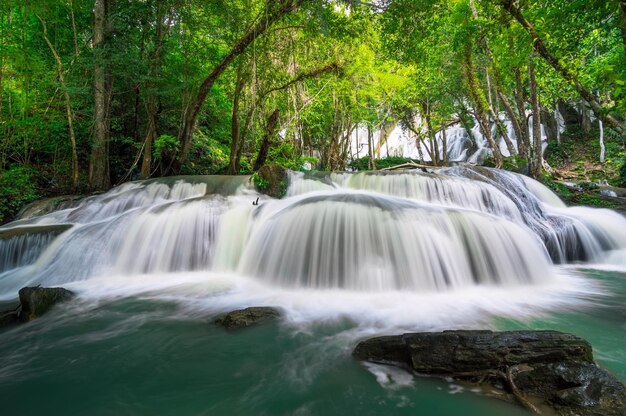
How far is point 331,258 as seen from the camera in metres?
4.90

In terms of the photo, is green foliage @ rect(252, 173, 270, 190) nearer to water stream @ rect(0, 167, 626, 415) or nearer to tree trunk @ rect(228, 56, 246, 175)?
water stream @ rect(0, 167, 626, 415)

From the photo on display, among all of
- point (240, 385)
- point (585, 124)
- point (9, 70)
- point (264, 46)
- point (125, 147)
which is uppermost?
point (585, 124)

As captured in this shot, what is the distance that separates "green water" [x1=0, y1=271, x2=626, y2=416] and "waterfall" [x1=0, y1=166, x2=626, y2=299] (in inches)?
55.6

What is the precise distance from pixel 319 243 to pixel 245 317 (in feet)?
6.69

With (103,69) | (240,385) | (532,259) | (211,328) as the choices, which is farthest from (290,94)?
(240,385)

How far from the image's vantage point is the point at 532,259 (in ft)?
17.3

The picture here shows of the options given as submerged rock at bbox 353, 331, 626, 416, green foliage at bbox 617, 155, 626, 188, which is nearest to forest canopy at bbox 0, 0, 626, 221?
submerged rock at bbox 353, 331, 626, 416

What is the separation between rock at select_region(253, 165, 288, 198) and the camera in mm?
8812

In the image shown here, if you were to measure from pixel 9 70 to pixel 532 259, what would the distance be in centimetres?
1262

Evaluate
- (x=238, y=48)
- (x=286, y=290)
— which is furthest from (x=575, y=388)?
(x=238, y=48)

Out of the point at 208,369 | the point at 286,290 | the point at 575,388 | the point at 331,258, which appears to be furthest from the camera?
the point at 331,258

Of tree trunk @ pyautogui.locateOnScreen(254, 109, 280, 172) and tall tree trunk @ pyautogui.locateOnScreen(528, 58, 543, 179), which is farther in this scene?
tree trunk @ pyautogui.locateOnScreen(254, 109, 280, 172)

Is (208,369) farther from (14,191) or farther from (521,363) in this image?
(14,191)

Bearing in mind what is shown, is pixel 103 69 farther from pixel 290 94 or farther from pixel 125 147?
pixel 290 94
